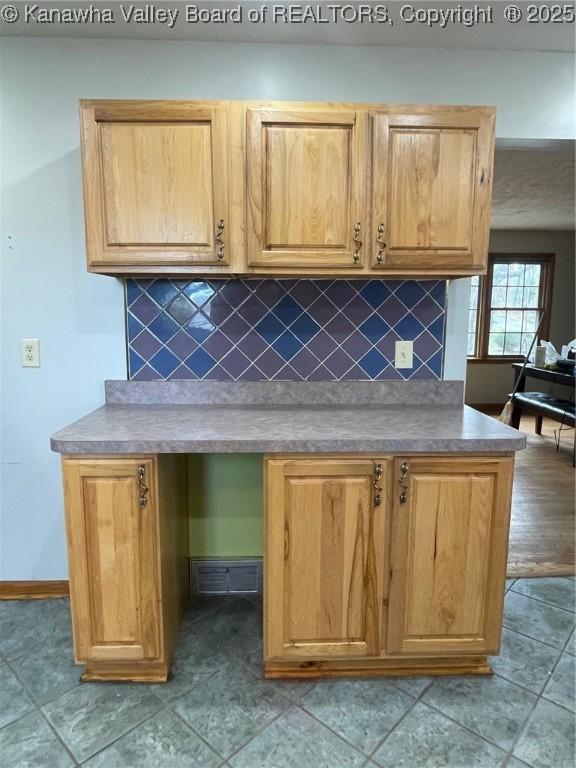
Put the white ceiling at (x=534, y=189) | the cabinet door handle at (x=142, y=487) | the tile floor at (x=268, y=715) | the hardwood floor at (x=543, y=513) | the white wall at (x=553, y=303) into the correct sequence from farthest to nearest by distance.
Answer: the white wall at (x=553, y=303) → the white ceiling at (x=534, y=189) → the hardwood floor at (x=543, y=513) → the cabinet door handle at (x=142, y=487) → the tile floor at (x=268, y=715)

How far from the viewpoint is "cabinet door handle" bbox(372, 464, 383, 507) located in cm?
142

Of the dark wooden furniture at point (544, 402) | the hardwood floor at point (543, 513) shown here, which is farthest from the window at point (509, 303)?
the hardwood floor at point (543, 513)

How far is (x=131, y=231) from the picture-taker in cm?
159

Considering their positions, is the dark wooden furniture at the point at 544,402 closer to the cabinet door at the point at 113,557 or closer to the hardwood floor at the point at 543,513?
the hardwood floor at the point at 543,513

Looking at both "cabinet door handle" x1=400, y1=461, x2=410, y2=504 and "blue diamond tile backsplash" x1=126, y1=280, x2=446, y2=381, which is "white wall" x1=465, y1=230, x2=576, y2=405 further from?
"cabinet door handle" x1=400, y1=461, x2=410, y2=504

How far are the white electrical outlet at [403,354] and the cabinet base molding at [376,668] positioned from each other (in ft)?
3.65

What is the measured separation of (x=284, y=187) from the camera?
1573 millimetres

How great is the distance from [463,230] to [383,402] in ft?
2.43

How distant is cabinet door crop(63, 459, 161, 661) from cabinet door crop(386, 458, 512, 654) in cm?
79

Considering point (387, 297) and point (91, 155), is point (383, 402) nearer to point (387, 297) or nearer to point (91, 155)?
point (387, 297)

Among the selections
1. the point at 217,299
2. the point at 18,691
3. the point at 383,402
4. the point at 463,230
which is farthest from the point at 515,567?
the point at 18,691

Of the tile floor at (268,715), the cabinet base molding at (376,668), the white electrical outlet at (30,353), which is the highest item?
the white electrical outlet at (30,353)

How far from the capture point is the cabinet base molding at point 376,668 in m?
1.58

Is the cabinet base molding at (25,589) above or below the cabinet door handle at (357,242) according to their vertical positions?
below
